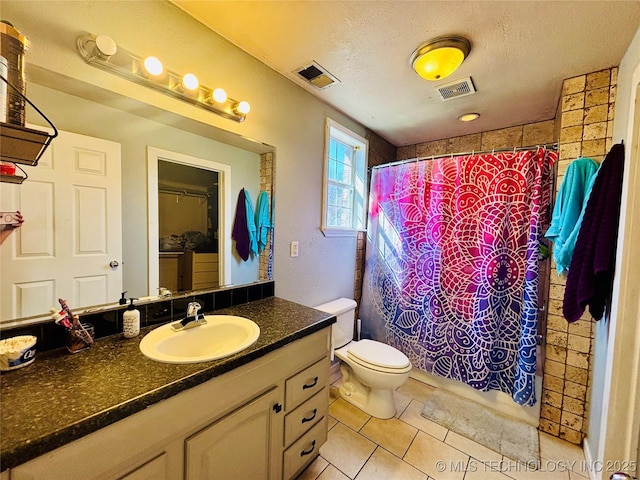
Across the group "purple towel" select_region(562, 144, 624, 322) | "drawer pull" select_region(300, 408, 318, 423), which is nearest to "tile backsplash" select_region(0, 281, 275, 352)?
"drawer pull" select_region(300, 408, 318, 423)

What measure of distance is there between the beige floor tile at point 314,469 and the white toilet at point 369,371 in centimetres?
49

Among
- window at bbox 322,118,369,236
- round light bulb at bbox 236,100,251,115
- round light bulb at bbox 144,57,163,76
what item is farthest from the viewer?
window at bbox 322,118,369,236

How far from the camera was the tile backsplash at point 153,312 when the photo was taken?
0.92 metres

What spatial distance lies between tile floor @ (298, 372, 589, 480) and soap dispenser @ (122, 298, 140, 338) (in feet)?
3.68

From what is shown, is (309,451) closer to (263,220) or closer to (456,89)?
(263,220)

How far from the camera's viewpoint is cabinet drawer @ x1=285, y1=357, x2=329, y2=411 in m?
1.14

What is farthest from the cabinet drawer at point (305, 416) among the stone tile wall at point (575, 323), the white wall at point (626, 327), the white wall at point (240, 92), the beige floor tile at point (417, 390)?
the stone tile wall at point (575, 323)

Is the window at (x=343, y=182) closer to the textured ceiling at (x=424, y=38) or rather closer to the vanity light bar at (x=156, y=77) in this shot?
the textured ceiling at (x=424, y=38)

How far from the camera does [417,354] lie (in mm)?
2152

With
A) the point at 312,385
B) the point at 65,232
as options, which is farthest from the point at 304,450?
the point at 65,232

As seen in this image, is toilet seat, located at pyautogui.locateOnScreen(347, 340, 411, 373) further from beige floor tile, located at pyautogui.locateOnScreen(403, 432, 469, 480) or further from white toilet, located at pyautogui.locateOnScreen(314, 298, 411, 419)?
beige floor tile, located at pyautogui.locateOnScreen(403, 432, 469, 480)

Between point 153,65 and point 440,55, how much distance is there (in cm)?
139

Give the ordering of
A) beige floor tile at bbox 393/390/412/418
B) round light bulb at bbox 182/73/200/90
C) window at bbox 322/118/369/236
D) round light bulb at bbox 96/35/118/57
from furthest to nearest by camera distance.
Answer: window at bbox 322/118/369/236 < beige floor tile at bbox 393/390/412/418 < round light bulb at bbox 182/73/200/90 < round light bulb at bbox 96/35/118/57

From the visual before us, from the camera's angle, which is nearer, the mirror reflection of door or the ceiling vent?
the mirror reflection of door
